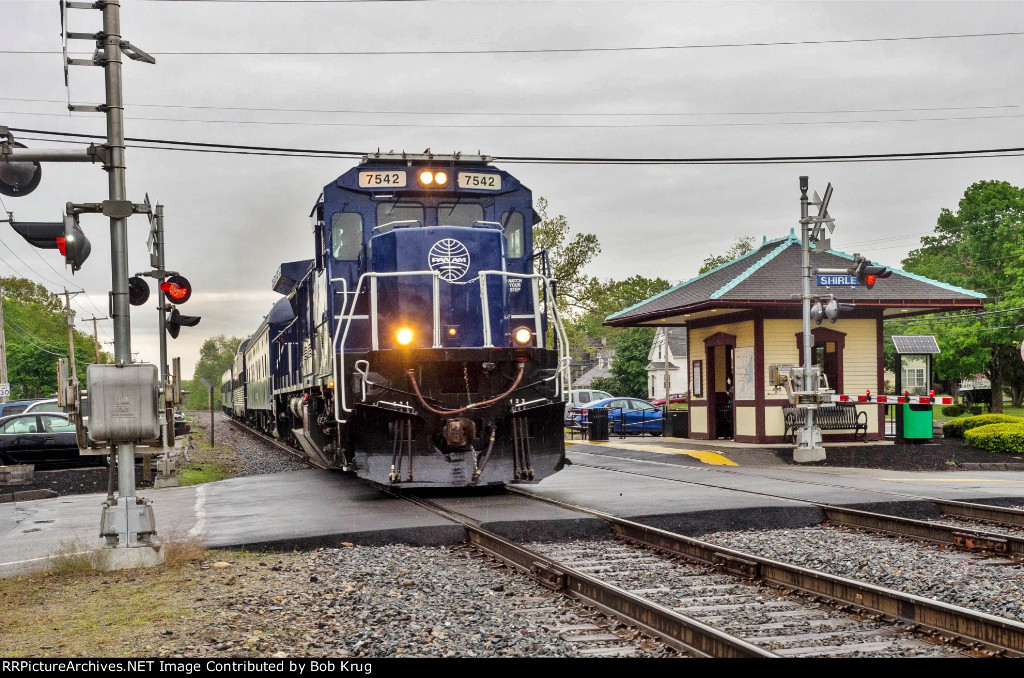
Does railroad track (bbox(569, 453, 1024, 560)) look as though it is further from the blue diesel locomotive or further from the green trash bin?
the green trash bin

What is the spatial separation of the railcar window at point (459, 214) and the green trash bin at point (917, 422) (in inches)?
475

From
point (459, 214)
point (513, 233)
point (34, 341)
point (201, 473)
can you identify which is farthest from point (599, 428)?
point (34, 341)

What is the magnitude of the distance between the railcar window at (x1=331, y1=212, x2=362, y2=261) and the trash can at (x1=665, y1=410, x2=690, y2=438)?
51.1ft

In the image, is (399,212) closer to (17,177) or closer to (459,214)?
(459,214)

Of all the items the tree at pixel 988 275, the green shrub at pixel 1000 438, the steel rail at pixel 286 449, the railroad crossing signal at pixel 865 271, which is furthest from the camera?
the tree at pixel 988 275

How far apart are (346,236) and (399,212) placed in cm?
76

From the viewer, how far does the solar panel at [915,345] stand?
21.8 metres

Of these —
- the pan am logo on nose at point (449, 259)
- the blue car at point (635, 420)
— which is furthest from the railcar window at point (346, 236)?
the blue car at point (635, 420)

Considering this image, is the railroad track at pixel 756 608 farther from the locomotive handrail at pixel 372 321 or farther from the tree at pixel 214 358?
the tree at pixel 214 358

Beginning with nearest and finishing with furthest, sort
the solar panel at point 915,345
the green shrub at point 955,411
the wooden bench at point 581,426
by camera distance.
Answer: the solar panel at point 915,345, the wooden bench at point 581,426, the green shrub at point 955,411

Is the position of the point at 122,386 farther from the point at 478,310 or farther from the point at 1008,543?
the point at 1008,543

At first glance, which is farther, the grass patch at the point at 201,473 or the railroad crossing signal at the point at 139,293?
the grass patch at the point at 201,473

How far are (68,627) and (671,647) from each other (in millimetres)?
3685
